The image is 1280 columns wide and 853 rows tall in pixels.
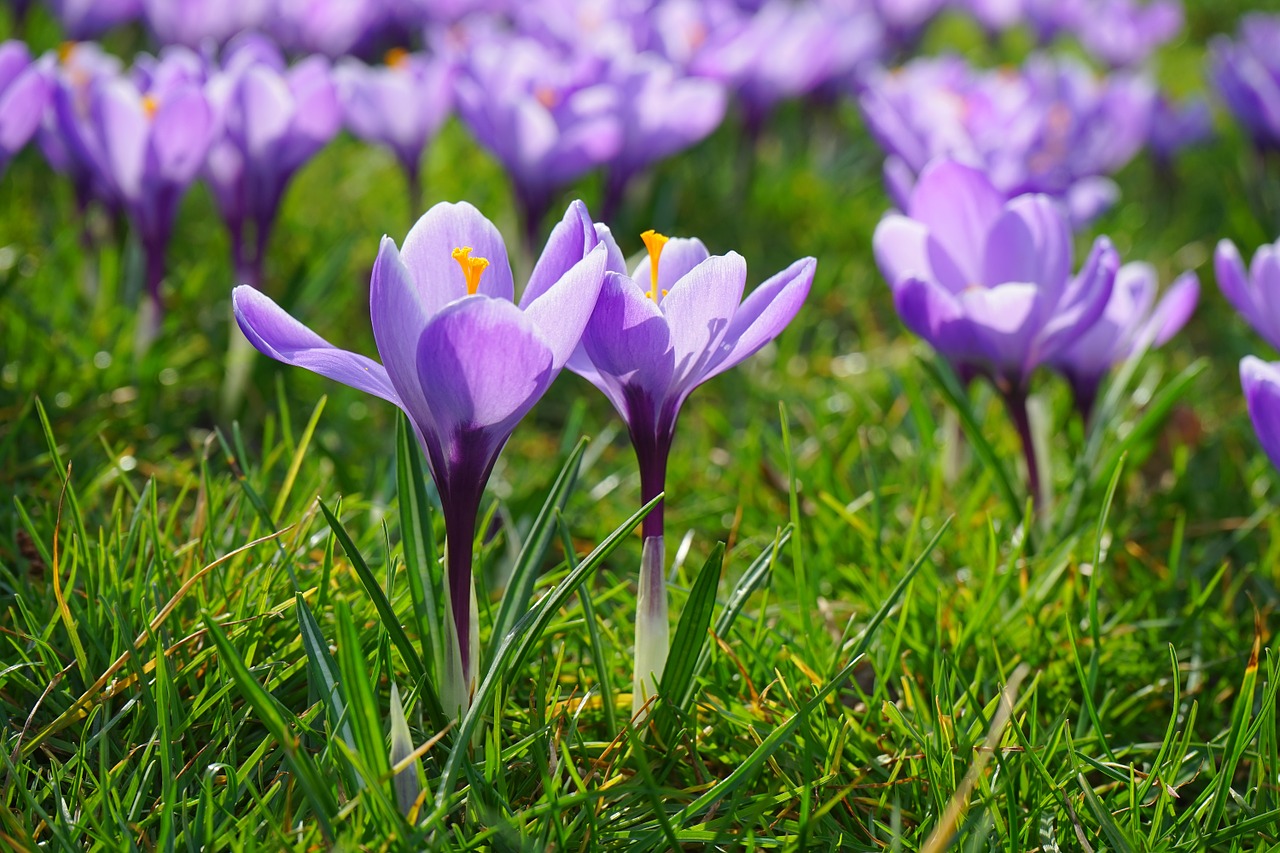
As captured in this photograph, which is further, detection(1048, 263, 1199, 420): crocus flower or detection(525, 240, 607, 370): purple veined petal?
detection(1048, 263, 1199, 420): crocus flower

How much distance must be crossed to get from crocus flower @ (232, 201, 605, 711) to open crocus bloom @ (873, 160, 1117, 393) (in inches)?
28.2

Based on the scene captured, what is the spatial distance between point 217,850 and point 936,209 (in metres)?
1.38

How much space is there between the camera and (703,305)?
126 cm

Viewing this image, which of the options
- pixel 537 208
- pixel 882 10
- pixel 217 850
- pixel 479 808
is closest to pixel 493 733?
pixel 479 808

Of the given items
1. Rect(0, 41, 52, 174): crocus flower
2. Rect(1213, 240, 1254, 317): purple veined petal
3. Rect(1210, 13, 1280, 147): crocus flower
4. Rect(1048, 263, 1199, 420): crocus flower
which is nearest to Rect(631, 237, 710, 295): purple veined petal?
Rect(1048, 263, 1199, 420): crocus flower

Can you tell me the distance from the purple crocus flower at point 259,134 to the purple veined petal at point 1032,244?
1329 mm

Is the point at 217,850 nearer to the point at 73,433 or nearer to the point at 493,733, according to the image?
the point at 493,733

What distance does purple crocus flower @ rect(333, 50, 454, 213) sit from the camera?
9.21ft

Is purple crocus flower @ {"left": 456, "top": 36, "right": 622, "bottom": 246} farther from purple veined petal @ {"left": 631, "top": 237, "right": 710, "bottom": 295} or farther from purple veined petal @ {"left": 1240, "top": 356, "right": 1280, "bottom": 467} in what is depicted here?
purple veined petal @ {"left": 1240, "top": 356, "right": 1280, "bottom": 467}

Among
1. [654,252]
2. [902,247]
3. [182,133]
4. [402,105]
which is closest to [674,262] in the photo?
[654,252]

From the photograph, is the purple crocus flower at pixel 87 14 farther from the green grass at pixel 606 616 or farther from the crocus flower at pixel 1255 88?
the crocus flower at pixel 1255 88

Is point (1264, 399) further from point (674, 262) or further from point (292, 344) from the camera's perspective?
point (292, 344)

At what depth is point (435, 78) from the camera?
2850 millimetres

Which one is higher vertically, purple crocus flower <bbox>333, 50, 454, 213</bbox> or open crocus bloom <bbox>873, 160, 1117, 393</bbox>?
purple crocus flower <bbox>333, 50, 454, 213</bbox>
